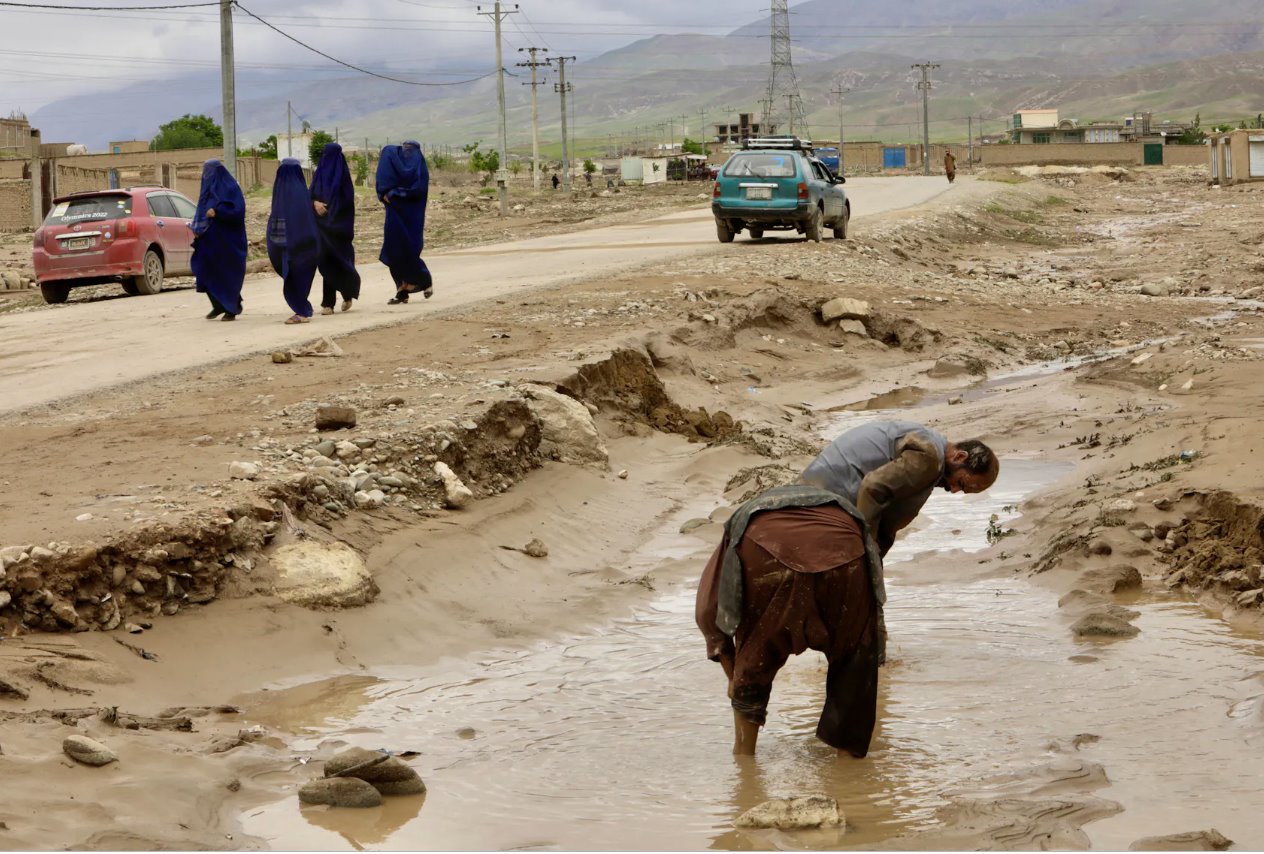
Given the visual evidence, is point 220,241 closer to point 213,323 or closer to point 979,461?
point 213,323

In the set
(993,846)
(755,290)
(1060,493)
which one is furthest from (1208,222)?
(993,846)

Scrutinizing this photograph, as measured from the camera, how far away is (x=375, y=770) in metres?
5.04

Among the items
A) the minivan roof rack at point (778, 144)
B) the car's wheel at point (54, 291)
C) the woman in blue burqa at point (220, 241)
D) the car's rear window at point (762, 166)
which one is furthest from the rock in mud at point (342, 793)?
the minivan roof rack at point (778, 144)

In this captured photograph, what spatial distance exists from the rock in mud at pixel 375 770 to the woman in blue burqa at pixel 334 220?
1001cm

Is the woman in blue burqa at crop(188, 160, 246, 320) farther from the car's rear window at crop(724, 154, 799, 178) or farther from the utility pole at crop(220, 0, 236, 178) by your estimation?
the utility pole at crop(220, 0, 236, 178)

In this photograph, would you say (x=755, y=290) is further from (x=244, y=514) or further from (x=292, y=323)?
(x=244, y=514)

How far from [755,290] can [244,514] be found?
9.87 metres

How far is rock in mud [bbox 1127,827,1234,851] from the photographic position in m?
4.34

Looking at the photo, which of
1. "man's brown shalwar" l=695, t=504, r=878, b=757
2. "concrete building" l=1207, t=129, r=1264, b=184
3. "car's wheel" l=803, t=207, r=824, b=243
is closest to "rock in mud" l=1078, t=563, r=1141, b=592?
"man's brown shalwar" l=695, t=504, r=878, b=757

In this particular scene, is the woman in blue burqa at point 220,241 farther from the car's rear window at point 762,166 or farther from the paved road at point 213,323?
the car's rear window at point 762,166

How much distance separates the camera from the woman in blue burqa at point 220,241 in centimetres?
1471

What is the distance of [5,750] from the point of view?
4.70m

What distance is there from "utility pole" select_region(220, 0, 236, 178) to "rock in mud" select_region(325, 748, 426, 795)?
67.6 feet

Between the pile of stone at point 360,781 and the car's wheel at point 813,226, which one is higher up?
the car's wheel at point 813,226
